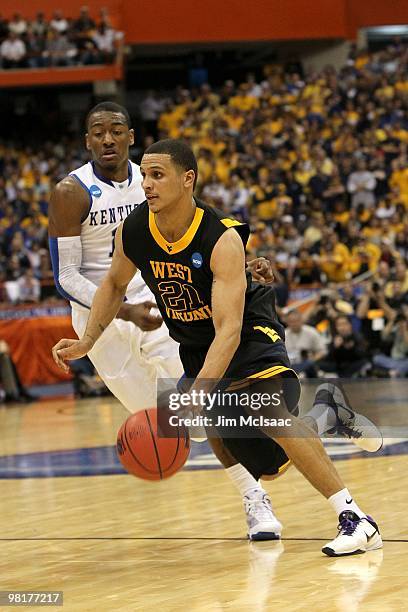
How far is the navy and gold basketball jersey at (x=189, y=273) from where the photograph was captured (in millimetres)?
5551

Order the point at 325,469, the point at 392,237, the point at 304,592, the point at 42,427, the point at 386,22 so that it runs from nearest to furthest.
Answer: the point at 304,592, the point at 325,469, the point at 42,427, the point at 392,237, the point at 386,22

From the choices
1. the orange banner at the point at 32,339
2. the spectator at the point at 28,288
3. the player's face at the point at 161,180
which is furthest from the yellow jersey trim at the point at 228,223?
the spectator at the point at 28,288

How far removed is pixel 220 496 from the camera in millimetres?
7867

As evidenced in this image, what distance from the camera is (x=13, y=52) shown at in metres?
28.3

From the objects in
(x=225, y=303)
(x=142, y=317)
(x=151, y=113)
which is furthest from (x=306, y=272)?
(x=225, y=303)

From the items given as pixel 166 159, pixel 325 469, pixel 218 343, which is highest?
pixel 166 159

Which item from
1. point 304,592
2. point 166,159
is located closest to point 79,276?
point 166,159

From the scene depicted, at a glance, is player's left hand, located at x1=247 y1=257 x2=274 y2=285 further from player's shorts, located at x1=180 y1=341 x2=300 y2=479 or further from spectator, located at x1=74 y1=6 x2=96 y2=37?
spectator, located at x1=74 y1=6 x2=96 y2=37

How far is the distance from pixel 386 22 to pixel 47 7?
9278 millimetres

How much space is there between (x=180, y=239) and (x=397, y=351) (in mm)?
11857

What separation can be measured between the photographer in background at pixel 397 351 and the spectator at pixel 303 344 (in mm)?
945

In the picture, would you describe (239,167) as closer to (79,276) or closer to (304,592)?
(79,276)

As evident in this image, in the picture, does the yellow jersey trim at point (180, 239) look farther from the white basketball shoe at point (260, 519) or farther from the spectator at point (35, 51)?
the spectator at point (35, 51)

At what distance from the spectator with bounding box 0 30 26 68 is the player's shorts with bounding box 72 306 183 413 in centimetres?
2250
